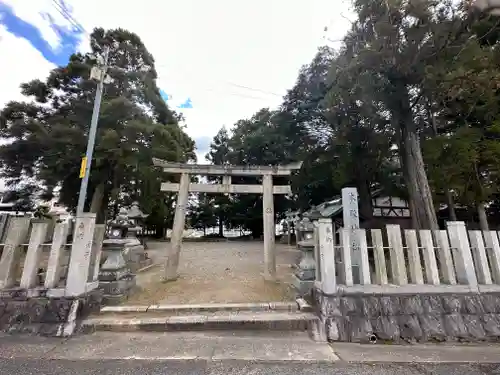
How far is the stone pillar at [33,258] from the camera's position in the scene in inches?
142

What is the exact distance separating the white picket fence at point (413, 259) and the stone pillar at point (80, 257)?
3.49 meters

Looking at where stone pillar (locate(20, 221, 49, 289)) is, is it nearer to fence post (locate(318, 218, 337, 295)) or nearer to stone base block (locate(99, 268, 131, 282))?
stone base block (locate(99, 268, 131, 282))

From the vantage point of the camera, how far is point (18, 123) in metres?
10.3

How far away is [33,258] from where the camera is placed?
364 cm

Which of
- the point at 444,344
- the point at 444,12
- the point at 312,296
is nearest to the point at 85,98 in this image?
the point at 312,296

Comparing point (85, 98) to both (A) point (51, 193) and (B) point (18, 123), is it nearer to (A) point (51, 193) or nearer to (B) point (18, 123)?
(B) point (18, 123)

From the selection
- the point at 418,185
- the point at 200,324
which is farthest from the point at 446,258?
the point at 418,185

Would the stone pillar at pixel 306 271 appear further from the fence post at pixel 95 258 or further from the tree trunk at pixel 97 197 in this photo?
the tree trunk at pixel 97 197

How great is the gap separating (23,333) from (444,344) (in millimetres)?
5590

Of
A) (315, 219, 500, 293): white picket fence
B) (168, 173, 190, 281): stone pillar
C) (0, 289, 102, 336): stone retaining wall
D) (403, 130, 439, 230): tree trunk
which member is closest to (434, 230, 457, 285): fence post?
(315, 219, 500, 293): white picket fence

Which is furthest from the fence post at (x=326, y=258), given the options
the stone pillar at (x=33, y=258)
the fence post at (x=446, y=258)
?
the stone pillar at (x=33, y=258)

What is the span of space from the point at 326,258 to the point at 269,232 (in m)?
2.51

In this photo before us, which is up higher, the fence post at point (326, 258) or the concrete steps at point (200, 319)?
the fence post at point (326, 258)

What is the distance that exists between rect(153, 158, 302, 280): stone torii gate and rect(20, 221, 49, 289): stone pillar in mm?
2488
